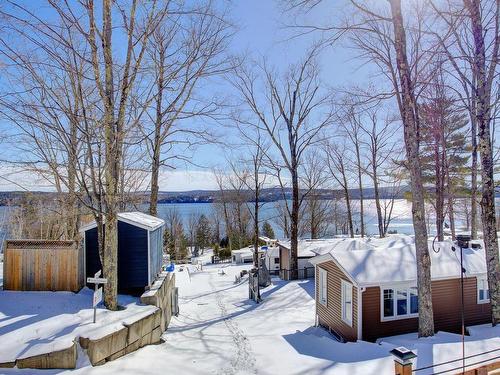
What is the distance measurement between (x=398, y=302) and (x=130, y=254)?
7.67 metres

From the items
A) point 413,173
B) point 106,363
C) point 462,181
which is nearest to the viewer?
point 106,363

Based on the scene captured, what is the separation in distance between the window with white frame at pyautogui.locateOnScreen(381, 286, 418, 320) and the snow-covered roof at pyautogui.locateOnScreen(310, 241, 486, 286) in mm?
412

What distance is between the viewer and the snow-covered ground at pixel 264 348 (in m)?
6.97

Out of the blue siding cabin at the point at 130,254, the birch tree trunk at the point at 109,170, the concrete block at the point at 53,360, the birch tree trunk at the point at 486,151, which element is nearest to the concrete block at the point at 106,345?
the concrete block at the point at 53,360

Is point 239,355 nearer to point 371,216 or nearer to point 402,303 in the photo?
point 402,303

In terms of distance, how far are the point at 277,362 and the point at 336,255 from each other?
4196 mm

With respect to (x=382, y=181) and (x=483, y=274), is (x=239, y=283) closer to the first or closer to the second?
(x=382, y=181)

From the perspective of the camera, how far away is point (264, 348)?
29.7ft

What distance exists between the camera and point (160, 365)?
22.7 ft

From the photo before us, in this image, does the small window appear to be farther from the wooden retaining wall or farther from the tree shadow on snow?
the wooden retaining wall

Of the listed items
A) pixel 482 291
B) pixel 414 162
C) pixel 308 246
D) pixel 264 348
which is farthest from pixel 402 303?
pixel 308 246

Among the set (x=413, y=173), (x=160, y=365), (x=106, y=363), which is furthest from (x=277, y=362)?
(x=413, y=173)

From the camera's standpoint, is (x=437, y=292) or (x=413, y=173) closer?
(x=413, y=173)

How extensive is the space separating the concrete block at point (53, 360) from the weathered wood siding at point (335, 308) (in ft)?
23.1
